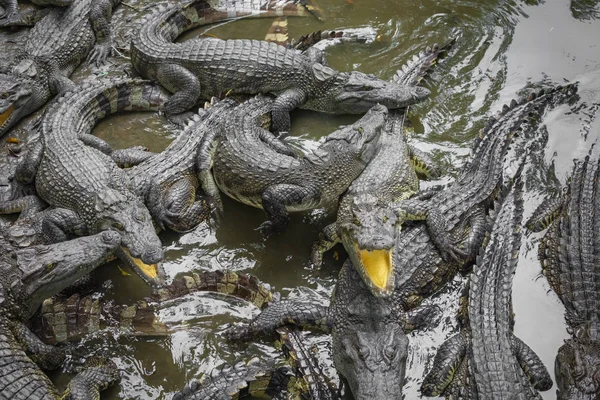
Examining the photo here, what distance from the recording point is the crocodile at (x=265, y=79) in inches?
211

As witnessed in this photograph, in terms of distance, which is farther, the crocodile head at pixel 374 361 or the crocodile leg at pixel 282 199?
the crocodile leg at pixel 282 199

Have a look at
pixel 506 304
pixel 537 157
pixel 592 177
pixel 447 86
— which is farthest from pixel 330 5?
pixel 506 304

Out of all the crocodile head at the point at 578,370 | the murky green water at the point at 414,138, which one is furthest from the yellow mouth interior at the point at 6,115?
the crocodile head at the point at 578,370

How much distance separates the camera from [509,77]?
5.85 m

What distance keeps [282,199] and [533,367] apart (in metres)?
2.07

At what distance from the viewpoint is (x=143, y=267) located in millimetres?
3947

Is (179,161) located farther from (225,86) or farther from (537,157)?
(537,157)

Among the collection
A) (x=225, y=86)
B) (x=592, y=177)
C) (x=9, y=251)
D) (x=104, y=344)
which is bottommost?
(x=104, y=344)

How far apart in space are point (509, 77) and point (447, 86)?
2.19 ft

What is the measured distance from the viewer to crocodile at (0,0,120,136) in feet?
17.2

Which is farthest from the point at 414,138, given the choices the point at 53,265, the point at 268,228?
the point at 53,265

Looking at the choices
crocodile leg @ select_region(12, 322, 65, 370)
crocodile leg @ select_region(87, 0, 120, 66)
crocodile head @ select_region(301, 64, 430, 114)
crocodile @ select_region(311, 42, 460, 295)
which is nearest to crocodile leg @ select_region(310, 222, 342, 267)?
crocodile @ select_region(311, 42, 460, 295)

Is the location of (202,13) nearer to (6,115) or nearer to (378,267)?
(6,115)

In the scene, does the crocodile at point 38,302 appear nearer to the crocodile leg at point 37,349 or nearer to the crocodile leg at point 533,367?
the crocodile leg at point 37,349
